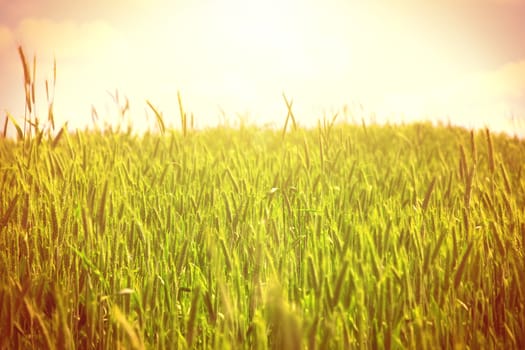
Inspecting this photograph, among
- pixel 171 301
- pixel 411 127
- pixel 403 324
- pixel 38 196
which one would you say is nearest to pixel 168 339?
pixel 171 301

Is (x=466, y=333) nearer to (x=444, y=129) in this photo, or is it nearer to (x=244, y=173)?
(x=244, y=173)

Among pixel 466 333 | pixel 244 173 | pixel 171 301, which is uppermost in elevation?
pixel 244 173

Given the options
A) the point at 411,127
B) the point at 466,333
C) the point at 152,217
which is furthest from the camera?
the point at 411,127

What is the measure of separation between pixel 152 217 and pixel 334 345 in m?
0.79

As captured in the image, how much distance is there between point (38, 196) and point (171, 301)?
3.07ft

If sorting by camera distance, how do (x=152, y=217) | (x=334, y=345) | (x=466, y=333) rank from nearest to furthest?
(x=334, y=345) → (x=466, y=333) → (x=152, y=217)

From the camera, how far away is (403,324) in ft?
3.21

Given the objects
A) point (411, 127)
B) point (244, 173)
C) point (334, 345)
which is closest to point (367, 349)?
point (334, 345)

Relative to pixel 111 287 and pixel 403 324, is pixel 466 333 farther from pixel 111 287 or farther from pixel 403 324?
pixel 111 287

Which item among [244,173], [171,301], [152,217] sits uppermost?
[244,173]

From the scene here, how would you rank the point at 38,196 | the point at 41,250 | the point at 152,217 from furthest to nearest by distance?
the point at 38,196 → the point at 152,217 → the point at 41,250

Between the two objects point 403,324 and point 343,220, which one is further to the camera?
point 343,220

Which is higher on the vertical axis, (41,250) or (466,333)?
(41,250)

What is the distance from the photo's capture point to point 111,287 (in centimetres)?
108
